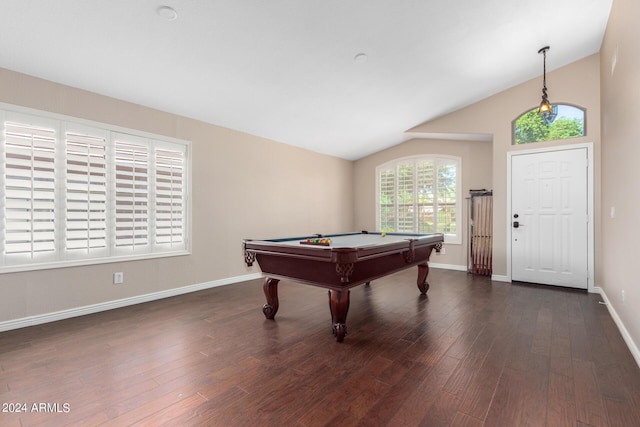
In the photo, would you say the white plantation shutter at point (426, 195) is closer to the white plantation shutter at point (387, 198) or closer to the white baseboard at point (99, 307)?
the white plantation shutter at point (387, 198)

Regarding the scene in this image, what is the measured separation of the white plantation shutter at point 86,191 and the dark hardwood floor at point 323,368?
0.87 m

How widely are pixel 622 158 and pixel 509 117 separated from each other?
94.0 inches

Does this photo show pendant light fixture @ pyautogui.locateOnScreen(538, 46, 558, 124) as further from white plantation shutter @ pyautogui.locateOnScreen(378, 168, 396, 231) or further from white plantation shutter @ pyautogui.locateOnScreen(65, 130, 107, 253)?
white plantation shutter @ pyautogui.locateOnScreen(65, 130, 107, 253)

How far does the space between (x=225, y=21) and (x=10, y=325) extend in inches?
137

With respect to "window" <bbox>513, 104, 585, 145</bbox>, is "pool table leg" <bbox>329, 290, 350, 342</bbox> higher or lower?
lower

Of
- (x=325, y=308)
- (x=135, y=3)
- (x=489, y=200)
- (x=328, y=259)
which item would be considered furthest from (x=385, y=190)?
(x=135, y=3)

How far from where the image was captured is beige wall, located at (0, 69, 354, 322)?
9.91ft

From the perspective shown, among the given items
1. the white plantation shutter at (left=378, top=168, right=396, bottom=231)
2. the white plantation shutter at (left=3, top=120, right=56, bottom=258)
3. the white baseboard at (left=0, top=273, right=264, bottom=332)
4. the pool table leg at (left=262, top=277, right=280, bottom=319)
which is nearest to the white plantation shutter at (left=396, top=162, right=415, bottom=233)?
the white plantation shutter at (left=378, top=168, right=396, bottom=231)

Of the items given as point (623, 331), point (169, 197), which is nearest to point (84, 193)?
point (169, 197)

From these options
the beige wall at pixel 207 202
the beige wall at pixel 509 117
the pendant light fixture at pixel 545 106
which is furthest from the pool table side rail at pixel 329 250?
the pendant light fixture at pixel 545 106

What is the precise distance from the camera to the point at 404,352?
2381mm

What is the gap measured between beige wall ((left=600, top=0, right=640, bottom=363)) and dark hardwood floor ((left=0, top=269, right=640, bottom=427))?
1.44 feet

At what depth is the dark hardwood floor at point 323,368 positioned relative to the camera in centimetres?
164

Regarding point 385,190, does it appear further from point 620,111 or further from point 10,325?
point 10,325
